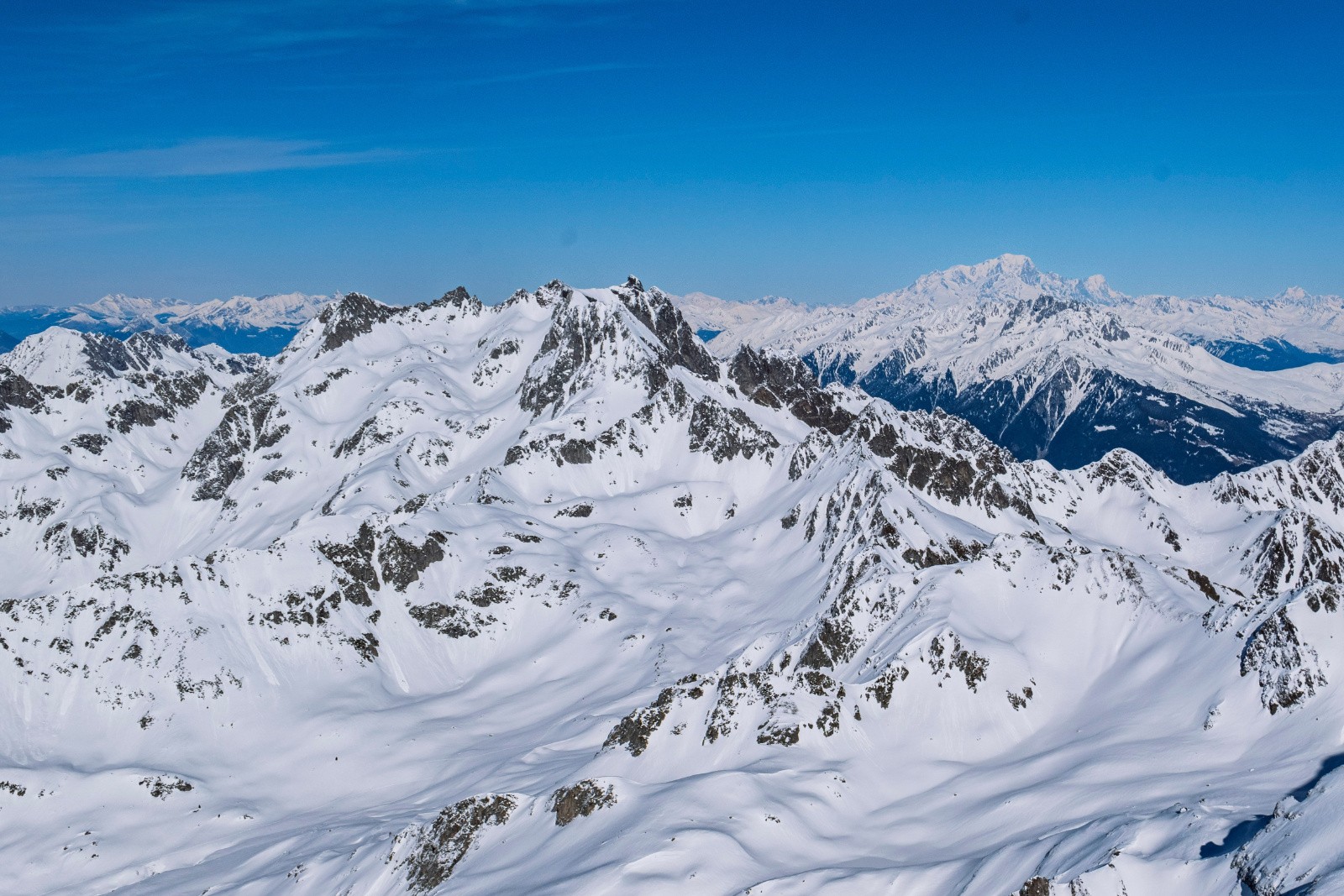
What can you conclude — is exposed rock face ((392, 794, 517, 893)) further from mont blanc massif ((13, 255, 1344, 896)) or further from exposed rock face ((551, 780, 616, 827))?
exposed rock face ((551, 780, 616, 827))

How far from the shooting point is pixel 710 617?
16975 cm

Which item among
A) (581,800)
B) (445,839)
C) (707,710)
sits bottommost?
(445,839)

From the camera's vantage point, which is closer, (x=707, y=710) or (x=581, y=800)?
(x=581, y=800)

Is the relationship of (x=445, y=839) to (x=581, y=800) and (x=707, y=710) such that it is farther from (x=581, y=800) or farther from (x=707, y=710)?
(x=707, y=710)

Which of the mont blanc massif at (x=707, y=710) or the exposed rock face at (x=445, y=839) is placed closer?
the mont blanc massif at (x=707, y=710)

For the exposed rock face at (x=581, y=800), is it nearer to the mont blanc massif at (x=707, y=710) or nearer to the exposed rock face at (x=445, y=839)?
the mont blanc massif at (x=707, y=710)

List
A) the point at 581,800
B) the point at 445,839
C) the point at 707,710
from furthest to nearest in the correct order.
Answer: the point at 707,710
the point at 445,839
the point at 581,800

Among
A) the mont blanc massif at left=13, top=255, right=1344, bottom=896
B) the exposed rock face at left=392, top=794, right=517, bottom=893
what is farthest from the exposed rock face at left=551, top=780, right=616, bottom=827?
the exposed rock face at left=392, top=794, right=517, bottom=893

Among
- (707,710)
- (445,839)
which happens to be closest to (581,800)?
(445,839)

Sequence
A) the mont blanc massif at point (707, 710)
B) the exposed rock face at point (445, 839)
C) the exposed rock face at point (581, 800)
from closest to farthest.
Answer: the mont blanc massif at point (707, 710) < the exposed rock face at point (445, 839) < the exposed rock face at point (581, 800)

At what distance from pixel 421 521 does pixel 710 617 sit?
2388 inches

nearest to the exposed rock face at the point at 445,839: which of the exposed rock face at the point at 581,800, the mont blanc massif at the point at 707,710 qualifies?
the mont blanc massif at the point at 707,710

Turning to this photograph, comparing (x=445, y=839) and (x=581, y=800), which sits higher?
(x=581, y=800)

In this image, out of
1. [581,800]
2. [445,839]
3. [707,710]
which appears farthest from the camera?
[707,710]
